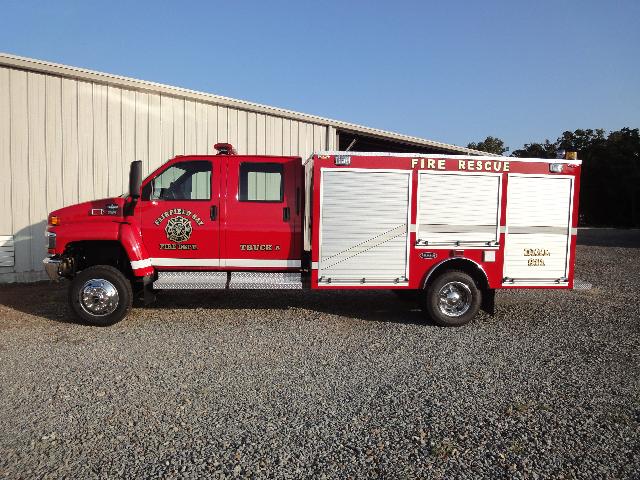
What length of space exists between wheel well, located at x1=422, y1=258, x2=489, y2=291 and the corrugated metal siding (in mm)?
5982

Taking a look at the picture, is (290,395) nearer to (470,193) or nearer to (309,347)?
(309,347)

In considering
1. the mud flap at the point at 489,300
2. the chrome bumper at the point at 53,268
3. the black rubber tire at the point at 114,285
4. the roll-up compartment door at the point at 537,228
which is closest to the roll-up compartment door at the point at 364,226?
the mud flap at the point at 489,300

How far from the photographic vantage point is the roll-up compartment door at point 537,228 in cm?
675

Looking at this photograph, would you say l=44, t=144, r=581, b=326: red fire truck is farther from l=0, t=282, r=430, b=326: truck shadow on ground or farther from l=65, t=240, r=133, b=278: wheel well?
l=0, t=282, r=430, b=326: truck shadow on ground

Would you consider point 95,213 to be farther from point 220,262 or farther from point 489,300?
point 489,300

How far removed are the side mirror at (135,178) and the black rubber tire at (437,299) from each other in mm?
4222

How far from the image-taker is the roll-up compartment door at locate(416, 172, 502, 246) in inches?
263

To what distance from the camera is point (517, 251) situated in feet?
22.3

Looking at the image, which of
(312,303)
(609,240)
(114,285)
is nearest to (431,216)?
(312,303)

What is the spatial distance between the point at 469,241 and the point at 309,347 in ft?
9.03

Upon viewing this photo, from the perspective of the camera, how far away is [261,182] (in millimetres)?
6824

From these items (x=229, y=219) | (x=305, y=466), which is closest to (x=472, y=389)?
(x=305, y=466)

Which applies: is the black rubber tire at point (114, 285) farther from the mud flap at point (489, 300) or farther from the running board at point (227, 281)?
the mud flap at point (489, 300)

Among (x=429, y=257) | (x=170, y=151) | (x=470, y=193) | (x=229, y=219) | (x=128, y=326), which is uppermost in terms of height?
(x=170, y=151)
